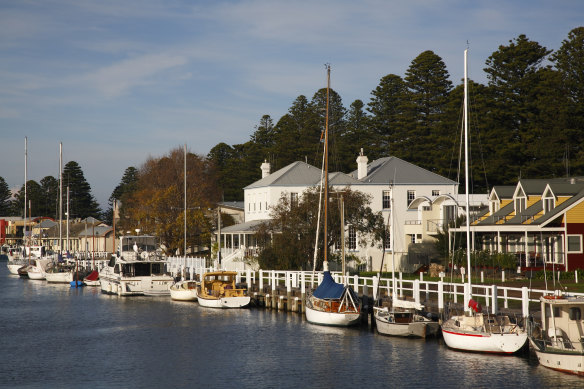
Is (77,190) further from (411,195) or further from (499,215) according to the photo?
(499,215)

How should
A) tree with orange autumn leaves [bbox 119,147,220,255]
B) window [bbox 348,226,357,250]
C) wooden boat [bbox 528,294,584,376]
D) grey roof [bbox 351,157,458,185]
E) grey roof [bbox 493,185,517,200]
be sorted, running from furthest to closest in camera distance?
tree with orange autumn leaves [bbox 119,147,220,255] < grey roof [bbox 351,157,458,185] < window [bbox 348,226,357,250] < grey roof [bbox 493,185,517,200] < wooden boat [bbox 528,294,584,376]

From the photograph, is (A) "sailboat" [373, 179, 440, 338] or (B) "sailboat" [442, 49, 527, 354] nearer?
(B) "sailboat" [442, 49, 527, 354]

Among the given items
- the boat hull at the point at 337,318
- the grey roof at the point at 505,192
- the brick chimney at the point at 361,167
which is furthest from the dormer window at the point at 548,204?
the brick chimney at the point at 361,167

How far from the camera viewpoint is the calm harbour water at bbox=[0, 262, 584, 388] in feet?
92.8

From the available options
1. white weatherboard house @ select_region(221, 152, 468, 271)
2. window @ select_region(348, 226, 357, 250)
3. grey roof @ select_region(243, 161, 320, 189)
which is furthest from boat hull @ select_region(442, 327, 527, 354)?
grey roof @ select_region(243, 161, 320, 189)

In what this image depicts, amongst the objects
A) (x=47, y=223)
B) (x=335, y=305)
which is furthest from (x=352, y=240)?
(x=47, y=223)

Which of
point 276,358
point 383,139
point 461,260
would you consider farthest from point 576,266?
point 383,139

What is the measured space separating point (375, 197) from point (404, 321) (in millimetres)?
38590

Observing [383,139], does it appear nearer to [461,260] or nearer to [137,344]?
[461,260]

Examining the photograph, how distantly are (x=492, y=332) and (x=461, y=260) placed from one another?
2729cm

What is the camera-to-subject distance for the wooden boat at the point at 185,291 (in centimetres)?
5750

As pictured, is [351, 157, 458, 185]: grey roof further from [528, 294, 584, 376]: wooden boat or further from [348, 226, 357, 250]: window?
[528, 294, 584, 376]: wooden boat

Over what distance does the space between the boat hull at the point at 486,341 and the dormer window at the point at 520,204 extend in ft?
97.3

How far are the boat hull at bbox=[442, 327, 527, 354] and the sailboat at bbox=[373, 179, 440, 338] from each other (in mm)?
3209
